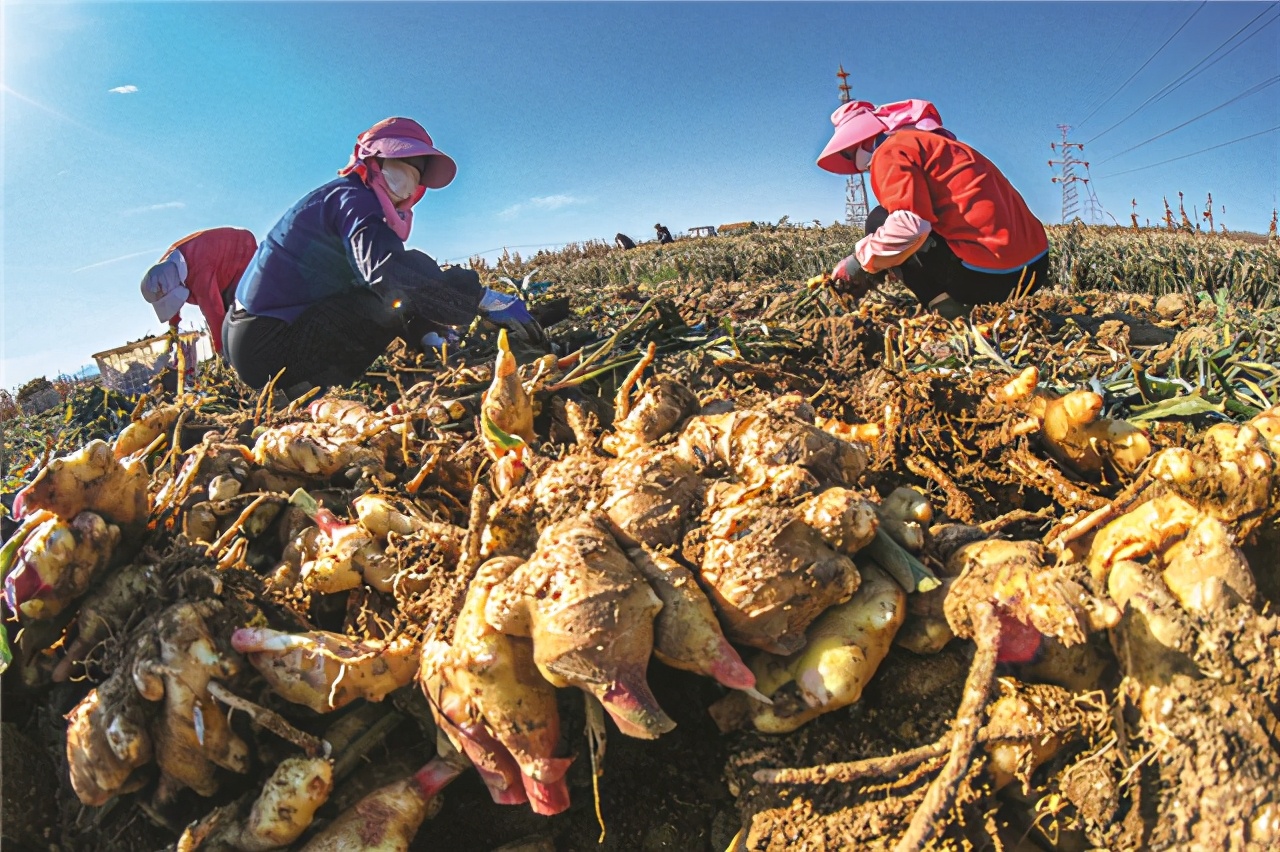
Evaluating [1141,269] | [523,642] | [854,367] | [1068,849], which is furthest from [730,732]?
[1141,269]

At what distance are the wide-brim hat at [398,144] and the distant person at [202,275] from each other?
1.52 m

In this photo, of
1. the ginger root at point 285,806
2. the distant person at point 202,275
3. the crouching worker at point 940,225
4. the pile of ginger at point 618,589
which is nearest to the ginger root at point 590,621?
the pile of ginger at point 618,589

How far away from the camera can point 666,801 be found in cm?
158

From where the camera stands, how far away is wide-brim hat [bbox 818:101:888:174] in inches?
163

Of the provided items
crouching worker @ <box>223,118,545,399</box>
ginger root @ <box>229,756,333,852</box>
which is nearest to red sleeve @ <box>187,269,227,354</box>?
crouching worker @ <box>223,118,545,399</box>

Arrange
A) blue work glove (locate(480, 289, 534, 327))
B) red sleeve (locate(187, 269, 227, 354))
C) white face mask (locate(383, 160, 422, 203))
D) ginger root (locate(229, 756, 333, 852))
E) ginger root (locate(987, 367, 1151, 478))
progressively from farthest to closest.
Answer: red sleeve (locate(187, 269, 227, 354))
white face mask (locate(383, 160, 422, 203))
blue work glove (locate(480, 289, 534, 327))
ginger root (locate(987, 367, 1151, 478))
ginger root (locate(229, 756, 333, 852))

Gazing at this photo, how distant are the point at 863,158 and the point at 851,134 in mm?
169

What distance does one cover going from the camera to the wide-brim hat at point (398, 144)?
3908mm

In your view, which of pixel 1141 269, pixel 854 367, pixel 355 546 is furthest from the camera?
pixel 1141 269

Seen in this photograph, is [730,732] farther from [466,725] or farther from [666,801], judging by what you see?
[466,725]

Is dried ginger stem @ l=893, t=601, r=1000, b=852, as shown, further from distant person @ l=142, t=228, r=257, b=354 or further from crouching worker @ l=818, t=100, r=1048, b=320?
distant person @ l=142, t=228, r=257, b=354

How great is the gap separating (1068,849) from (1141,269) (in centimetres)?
933

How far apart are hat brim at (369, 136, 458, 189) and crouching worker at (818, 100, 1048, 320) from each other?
2.06 metres

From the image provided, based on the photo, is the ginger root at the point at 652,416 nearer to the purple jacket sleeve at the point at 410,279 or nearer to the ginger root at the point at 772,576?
the ginger root at the point at 772,576
